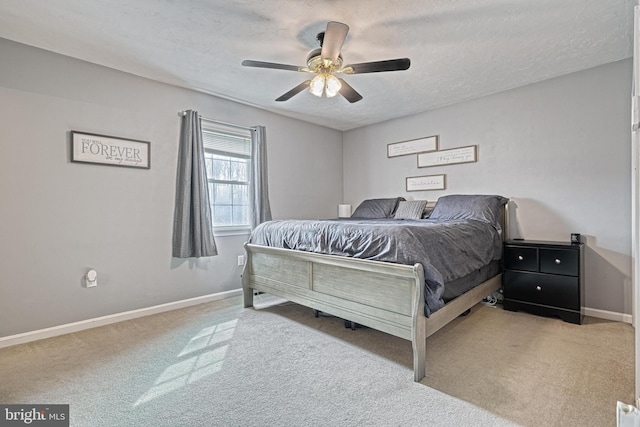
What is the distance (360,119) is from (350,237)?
2.83m

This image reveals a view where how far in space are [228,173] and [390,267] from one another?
8.62 feet

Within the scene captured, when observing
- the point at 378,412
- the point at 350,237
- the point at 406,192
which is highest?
the point at 406,192

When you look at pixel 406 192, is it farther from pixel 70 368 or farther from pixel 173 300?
pixel 70 368

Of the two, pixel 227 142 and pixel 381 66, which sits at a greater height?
pixel 381 66

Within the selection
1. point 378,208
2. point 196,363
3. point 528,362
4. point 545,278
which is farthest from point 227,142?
point 545,278

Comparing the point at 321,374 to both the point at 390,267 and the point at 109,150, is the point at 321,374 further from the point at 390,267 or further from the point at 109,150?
the point at 109,150

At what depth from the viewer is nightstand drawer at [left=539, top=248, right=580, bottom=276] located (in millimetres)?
2768

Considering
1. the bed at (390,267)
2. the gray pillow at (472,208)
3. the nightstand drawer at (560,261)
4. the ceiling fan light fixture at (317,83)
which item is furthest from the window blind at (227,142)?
the nightstand drawer at (560,261)

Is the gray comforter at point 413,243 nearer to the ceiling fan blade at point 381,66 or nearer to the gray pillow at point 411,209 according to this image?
the gray pillow at point 411,209

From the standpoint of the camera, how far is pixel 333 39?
2.04 meters

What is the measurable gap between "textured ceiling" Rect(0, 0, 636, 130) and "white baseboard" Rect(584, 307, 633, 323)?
2389 millimetres

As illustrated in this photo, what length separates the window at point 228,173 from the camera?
3.72 metres

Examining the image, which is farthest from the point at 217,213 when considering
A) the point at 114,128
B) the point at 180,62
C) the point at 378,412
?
the point at 378,412

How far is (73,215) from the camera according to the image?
274 centimetres
